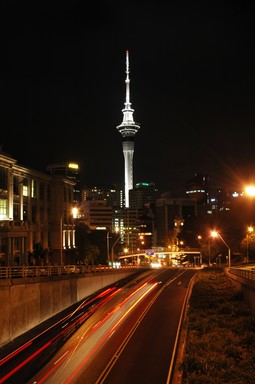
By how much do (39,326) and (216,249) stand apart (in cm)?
8868

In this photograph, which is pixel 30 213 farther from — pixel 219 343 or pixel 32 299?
pixel 219 343

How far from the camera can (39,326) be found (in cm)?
4019

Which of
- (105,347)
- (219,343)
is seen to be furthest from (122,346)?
(219,343)

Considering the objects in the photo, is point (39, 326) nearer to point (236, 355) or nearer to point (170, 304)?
point (170, 304)

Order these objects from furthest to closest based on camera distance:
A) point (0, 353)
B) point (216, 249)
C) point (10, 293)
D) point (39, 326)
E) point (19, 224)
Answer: point (216, 249) → point (19, 224) → point (39, 326) → point (10, 293) → point (0, 353)

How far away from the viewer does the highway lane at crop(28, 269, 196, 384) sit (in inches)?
1014

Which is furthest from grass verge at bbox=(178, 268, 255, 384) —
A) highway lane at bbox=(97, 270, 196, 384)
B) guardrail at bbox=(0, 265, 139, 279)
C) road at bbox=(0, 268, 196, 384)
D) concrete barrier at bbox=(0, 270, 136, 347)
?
guardrail at bbox=(0, 265, 139, 279)

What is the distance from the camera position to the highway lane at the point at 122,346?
84.5 ft

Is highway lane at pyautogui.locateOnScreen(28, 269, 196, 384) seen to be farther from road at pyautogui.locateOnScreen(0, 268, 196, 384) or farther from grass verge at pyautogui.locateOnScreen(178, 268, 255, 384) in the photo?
grass verge at pyautogui.locateOnScreen(178, 268, 255, 384)

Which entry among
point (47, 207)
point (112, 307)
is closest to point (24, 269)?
point (112, 307)

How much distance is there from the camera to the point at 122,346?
32.2 metres

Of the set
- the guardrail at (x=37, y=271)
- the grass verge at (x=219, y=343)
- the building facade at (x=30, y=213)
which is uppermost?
the building facade at (x=30, y=213)

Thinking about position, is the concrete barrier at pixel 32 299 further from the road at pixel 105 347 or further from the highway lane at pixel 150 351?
the highway lane at pixel 150 351

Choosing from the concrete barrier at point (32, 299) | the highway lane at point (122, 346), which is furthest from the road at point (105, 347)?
the concrete barrier at point (32, 299)
